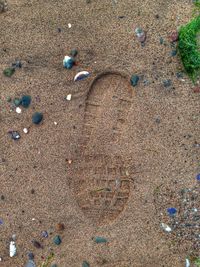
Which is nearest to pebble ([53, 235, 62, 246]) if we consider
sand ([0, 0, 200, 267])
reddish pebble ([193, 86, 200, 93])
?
sand ([0, 0, 200, 267])

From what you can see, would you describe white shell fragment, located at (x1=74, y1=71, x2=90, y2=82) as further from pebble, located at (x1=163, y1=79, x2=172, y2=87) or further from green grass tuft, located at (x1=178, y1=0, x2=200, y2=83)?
green grass tuft, located at (x1=178, y1=0, x2=200, y2=83)

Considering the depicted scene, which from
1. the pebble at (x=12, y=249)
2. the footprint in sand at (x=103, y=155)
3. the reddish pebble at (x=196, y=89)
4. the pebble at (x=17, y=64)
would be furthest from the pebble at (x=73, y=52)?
the pebble at (x=12, y=249)

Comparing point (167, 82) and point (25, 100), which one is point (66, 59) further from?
point (167, 82)

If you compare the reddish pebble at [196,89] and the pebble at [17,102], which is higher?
the reddish pebble at [196,89]

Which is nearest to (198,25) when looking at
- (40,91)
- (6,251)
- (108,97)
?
(108,97)

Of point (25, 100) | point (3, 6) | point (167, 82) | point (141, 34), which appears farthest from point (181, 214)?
point (3, 6)

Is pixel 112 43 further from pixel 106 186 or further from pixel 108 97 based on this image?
pixel 106 186

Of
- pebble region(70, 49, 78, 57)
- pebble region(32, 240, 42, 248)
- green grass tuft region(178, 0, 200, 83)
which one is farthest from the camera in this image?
pebble region(32, 240, 42, 248)

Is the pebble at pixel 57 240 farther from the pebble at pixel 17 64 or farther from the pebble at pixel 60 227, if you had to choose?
the pebble at pixel 17 64
